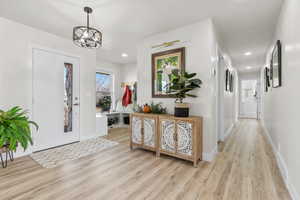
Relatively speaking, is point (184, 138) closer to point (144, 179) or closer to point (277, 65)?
point (144, 179)

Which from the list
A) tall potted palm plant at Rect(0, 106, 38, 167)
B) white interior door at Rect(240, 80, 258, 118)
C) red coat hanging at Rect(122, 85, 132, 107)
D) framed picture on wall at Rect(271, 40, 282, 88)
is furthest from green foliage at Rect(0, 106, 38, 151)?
white interior door at Rect(240, 80, 258, 118)

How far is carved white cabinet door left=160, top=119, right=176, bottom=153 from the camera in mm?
2406

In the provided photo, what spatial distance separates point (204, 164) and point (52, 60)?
3532 millimetres

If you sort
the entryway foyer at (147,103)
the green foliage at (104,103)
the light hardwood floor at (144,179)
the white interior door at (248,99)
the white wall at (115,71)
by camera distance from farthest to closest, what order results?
the white interior door at (248,99), the white wall at (115,71), the green foliage at (104,103), the entryway foyer at (147,103), the light hardwood floor at (144,179)

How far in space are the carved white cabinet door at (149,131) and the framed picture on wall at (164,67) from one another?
600mm

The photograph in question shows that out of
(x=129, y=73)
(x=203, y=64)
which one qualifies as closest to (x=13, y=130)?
(x=203, y=64)

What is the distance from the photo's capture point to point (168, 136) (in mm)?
2465

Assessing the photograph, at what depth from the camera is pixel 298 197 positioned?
53.8 inches

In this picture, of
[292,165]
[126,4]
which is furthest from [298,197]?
[126,4]

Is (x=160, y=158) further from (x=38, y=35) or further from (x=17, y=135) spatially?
(x=38, y=35)

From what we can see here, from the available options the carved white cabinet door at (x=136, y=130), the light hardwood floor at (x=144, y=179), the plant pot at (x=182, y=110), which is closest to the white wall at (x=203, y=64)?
the plant pot at (x=182, y=110)

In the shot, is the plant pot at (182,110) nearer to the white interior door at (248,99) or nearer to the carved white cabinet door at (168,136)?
the carved white cabinet door at (168,136)

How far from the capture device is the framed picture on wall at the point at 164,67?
2.72 m

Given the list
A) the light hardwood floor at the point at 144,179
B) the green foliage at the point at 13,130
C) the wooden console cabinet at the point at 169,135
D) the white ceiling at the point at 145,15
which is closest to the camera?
the light hardwood floor at the point at 144,179
